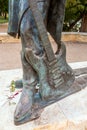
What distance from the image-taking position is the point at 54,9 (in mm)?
2453

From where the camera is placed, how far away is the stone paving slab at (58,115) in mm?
2246

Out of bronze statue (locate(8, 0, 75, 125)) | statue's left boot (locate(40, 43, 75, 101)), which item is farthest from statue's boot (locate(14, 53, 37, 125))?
statue's left boot (locate(40, 43, 75, 101))

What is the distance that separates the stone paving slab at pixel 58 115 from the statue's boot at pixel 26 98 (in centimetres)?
6

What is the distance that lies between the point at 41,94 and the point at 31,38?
56 centimetres

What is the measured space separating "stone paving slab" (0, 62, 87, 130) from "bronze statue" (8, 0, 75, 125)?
0.06m

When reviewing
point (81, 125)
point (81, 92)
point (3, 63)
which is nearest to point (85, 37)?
point (3, 63)

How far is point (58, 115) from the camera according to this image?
93.8 inches

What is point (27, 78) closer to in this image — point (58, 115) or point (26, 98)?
point (26, 98)

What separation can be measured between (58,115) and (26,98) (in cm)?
34

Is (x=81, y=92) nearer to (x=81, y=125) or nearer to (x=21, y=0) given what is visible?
(x=81, y=125)

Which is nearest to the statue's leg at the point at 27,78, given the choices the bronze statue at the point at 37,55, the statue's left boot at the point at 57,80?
the bronze statue at the point at 37,55

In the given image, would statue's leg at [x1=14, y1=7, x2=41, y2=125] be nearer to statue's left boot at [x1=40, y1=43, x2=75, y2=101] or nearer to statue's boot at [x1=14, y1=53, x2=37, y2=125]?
statue's boot at [x1=14, y1=53, x2=37, y2=125]

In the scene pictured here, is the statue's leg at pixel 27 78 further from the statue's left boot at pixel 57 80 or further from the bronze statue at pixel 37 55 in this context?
the statue's left boot at pixel 57 80

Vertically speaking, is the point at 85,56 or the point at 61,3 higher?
the point at 61,3
